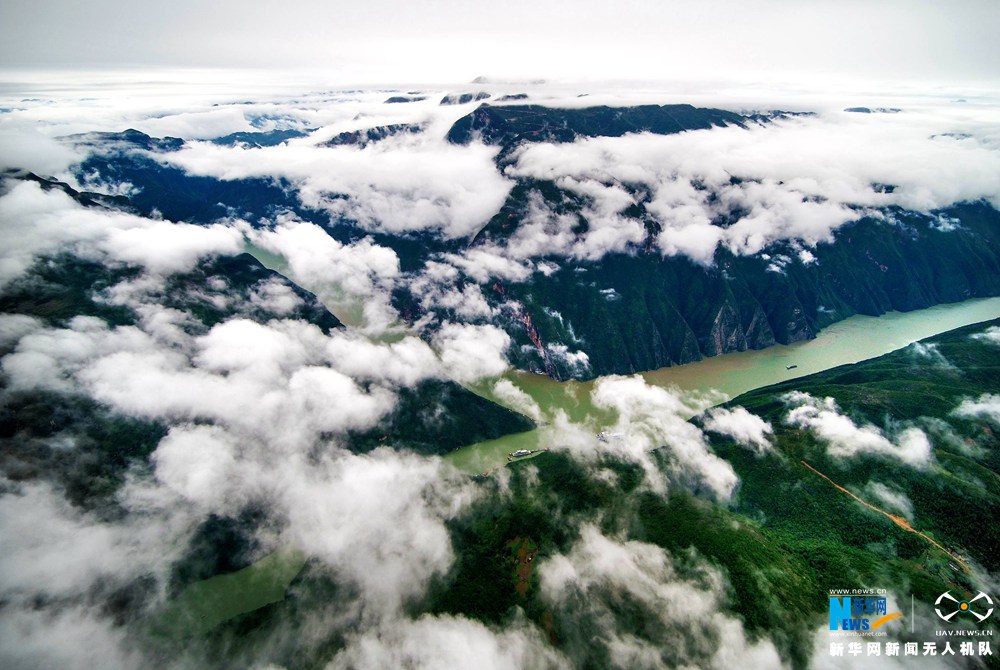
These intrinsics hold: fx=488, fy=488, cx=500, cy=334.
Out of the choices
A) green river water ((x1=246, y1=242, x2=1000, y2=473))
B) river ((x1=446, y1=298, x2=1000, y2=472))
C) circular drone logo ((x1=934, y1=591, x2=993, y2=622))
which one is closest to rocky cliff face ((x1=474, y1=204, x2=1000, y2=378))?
river ((x1=446, y1=298, x2=1000, y2=472))

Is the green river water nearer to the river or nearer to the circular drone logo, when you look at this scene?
the river

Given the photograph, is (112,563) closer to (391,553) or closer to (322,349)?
(391,553)

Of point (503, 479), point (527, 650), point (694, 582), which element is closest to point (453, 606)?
point (527, 650)

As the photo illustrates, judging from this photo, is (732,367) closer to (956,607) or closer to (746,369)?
(746,369)

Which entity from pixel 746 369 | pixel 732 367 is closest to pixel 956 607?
pixel 746 369

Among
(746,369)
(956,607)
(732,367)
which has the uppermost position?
(956,607)

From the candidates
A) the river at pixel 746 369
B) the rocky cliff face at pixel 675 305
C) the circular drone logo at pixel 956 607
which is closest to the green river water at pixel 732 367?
the river at pixel 746 369

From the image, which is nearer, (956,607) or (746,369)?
(956,607)

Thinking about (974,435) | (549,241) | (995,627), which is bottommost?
(995,627)

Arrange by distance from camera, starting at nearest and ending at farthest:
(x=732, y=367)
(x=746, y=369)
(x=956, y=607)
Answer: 1. (x=956, y=607)
2. (x=746, y=369)
3. (x=732, y=367)
